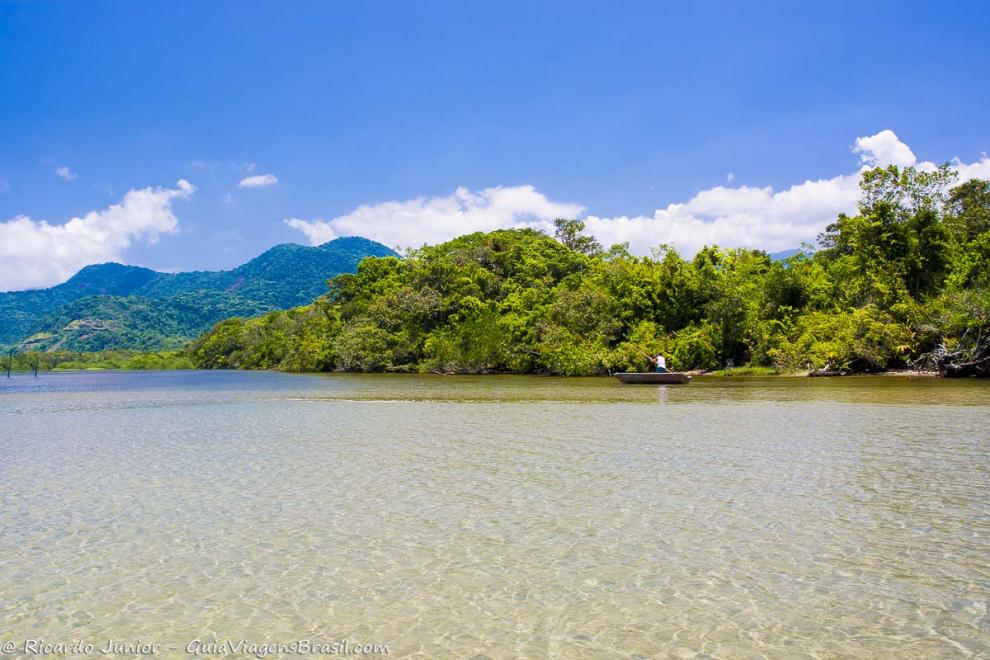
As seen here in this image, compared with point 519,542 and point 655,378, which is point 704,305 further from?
point 519,542

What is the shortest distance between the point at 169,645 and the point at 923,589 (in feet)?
21.7

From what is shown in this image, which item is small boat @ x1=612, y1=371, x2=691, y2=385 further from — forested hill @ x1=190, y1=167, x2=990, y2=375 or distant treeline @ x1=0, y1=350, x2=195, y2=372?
distant treeline @ x1=0, y1=350, x2=195, y2=372

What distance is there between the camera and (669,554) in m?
7.34

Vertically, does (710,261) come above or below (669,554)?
above

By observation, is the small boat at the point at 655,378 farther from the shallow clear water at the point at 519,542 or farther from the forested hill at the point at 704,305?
the shallow clear water at the point at 519,542

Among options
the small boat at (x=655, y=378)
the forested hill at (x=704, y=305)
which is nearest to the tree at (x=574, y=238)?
the forested hill at (x=704, y=305)

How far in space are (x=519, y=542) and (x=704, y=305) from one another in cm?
5028

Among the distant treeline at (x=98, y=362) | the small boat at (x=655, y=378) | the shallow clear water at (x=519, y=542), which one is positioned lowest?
the shallow clear water at (x=519, y=542)

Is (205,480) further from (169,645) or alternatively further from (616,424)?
(616,424)

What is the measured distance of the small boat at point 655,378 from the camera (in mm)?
38312

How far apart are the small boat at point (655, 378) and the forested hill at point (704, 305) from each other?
1232 cm

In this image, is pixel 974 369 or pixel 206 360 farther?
pixel 206 360

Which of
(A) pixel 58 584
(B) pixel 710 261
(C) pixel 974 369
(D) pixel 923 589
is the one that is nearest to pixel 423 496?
(A) pixel 58 584

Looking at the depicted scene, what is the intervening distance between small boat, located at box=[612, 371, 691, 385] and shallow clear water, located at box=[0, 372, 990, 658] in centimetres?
2138
